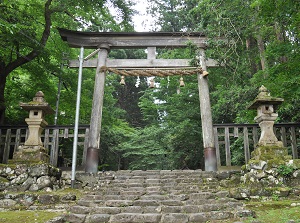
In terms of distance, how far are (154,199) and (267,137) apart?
3324 millimetres

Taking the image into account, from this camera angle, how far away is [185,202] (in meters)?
5.33

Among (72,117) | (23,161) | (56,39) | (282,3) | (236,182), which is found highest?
(56,39)

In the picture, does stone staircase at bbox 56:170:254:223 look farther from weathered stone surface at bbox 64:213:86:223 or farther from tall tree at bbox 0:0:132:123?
tall tree at bbox 0:0:132:123

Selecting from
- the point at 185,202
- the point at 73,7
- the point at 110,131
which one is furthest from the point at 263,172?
the point at 110,131

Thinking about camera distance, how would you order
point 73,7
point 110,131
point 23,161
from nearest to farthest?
point 23,161
point 73,7
point 110,131

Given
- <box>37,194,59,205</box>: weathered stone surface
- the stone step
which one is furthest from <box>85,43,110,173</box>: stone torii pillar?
the stone step

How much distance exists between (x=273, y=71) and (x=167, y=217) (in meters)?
5.37

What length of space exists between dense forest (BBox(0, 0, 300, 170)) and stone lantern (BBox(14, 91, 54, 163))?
1967 millimetres

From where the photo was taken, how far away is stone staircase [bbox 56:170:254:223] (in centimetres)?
461

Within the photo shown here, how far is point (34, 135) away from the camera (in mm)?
7172

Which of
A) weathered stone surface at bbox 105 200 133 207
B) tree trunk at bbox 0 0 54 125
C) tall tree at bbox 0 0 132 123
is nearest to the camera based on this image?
weathered stone surface at bbox 105 200 133 207

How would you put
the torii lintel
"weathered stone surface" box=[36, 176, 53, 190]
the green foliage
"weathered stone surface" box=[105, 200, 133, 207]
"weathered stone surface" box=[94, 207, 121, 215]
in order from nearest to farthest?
"weathered stone surface" box=[94, 207, 121, 215] → "weathered stone surface" box=[105, 200, 133, 207] → the green foliage → "weathered stone surface" box=[36, 176, 53, 190] → the torii lintel

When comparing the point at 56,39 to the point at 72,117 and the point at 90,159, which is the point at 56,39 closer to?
the point at 72,117

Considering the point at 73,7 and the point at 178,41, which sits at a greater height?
the point at 73,7
